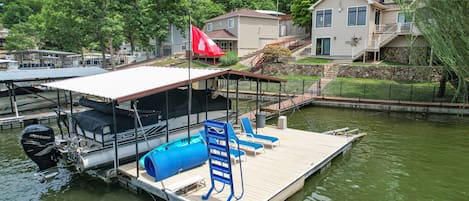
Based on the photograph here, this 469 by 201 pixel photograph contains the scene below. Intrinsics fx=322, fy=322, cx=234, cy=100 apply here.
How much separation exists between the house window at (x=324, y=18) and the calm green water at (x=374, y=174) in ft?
63.0

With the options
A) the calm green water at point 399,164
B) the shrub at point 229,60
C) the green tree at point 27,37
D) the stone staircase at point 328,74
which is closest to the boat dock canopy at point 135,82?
the calm green water at point 399,164

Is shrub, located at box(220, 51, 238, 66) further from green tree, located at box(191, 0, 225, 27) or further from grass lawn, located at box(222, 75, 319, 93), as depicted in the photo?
green tree, located at box(191, 0, 225, 27)

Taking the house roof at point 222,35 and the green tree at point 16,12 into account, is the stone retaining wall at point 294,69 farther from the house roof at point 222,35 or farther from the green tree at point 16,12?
the green tree at point 16,12

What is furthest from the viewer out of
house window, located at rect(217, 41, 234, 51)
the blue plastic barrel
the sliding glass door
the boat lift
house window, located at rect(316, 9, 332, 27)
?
house window, located at rect(217, 41, 234, 51)

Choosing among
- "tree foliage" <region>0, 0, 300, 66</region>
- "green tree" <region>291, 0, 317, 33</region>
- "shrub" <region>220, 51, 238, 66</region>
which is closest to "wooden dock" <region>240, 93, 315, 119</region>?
"shrub" <region>220, 51, 238, 66</region>

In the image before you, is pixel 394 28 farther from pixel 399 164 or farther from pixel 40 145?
pixel 40 145

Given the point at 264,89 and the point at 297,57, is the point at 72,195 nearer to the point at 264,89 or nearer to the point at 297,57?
the point at 264,89

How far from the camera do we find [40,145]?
891 centimetres

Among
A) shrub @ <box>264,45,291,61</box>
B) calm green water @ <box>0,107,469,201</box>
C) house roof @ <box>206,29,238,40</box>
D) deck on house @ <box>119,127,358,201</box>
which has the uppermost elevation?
house roof @ <box>206,29,238,40</box>

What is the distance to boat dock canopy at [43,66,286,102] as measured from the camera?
27.0 ft

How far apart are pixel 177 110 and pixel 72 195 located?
13.9ft

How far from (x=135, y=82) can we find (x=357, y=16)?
2602 centimetres

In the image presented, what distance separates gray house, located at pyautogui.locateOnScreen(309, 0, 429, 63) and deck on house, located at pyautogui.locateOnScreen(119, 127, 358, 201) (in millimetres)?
20700

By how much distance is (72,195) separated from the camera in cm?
870
